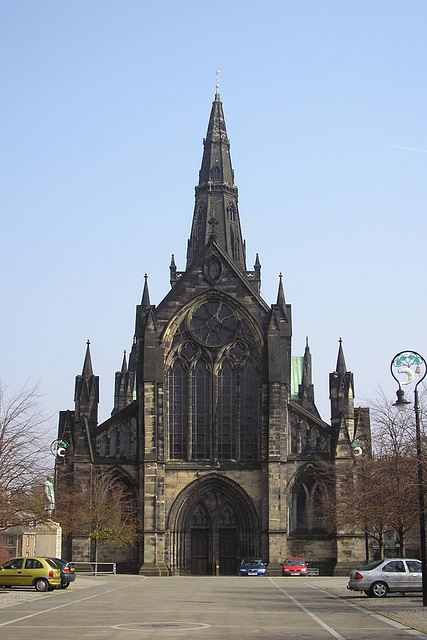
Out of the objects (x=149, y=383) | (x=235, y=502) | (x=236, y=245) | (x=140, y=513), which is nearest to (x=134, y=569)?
(x=140, y=513)

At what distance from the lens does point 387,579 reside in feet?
103

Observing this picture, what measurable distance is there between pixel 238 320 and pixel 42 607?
102ft

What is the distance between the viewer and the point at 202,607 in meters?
26.2

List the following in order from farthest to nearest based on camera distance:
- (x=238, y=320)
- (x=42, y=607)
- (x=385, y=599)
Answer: (x=238, y=320) → (x=385, y=599) → (x=42, y=607)

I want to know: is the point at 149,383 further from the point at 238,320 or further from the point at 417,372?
the point at 417,372

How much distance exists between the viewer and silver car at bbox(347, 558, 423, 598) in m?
31.2

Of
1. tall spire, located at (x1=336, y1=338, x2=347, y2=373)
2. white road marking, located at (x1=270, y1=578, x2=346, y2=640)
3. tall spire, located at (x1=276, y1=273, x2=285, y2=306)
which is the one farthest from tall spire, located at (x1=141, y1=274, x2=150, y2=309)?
white road marking, located at (x1=270, y1=578, x2=346, y2=640)

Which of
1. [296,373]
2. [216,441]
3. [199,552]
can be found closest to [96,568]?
[199,552]

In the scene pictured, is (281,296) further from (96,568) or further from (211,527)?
(96,568)

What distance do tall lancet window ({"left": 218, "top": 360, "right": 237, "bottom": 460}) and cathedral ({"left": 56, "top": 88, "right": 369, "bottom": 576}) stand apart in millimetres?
57

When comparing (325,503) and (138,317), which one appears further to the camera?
(138,317)

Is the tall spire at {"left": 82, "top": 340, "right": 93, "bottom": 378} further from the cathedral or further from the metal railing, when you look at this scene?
the metal railing

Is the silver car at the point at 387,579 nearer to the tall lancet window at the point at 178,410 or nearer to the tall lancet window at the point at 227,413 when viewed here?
the tall lancet window at the point at 227,413

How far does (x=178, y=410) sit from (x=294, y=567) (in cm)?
1100
